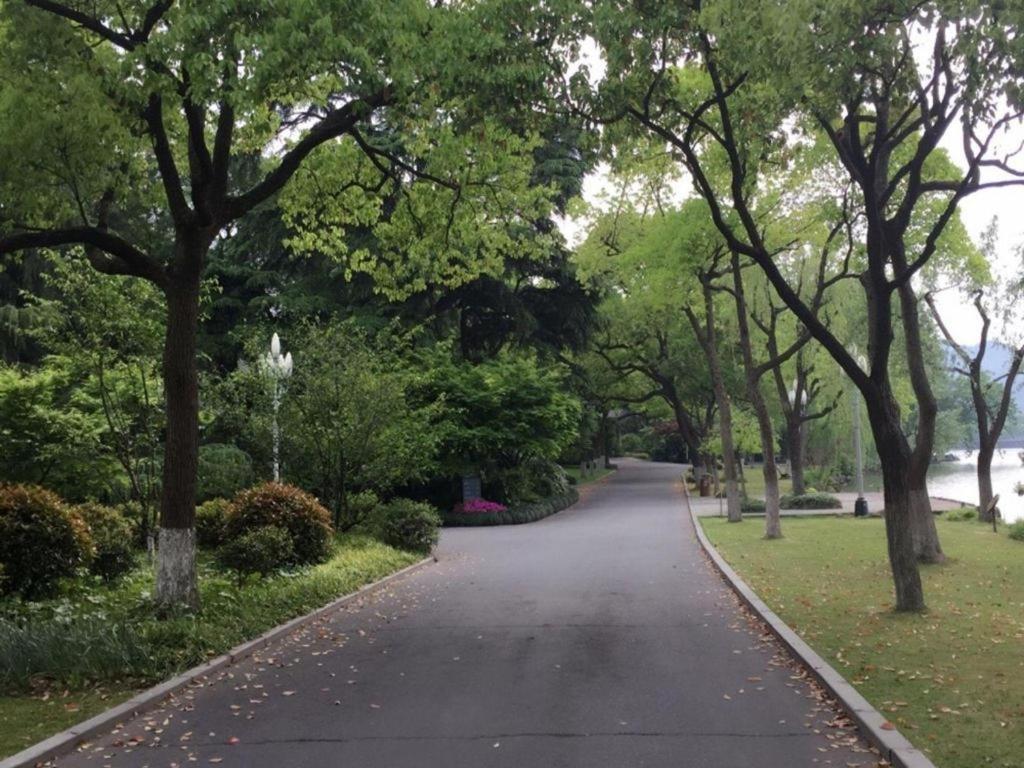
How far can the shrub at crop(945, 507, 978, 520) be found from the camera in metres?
26.2

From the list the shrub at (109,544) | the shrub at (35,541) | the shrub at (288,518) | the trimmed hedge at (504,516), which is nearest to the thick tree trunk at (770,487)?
the trimmed hedge at (504,516)

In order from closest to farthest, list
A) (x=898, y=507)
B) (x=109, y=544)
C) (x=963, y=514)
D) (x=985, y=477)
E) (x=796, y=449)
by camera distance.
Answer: (x=898, y=507) < (x=109, y=544) < (x=985, y=477) < (x=963, y=514) < (x=796, y=449)

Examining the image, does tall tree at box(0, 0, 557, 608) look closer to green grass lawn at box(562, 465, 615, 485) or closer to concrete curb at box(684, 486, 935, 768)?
concrete curb at box(684, 486, 935, 768)

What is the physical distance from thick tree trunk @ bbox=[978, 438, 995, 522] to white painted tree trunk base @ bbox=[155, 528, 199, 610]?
21021 mm

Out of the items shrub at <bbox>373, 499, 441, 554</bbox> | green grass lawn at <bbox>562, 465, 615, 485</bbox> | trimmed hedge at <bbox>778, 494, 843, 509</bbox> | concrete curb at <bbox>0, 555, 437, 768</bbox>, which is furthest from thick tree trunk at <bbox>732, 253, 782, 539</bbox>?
green grass lawn at <bbox>562, 465, 615, 485</bbox>

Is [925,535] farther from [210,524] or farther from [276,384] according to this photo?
[210,524]

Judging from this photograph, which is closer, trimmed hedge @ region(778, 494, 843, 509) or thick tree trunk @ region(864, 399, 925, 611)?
thick tree trunk @ region(864, 399, 925, 611)

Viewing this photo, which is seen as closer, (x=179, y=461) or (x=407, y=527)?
(x=179, y=461)

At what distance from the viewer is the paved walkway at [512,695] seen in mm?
5672

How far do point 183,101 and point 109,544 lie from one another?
235 inches

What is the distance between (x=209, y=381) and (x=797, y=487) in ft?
78.9

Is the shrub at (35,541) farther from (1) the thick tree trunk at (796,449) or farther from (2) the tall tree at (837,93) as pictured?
(1) the thick tree trunk at (796,449)

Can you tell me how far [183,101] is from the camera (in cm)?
919

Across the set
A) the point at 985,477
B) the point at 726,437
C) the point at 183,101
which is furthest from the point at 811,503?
the point at 183,101
